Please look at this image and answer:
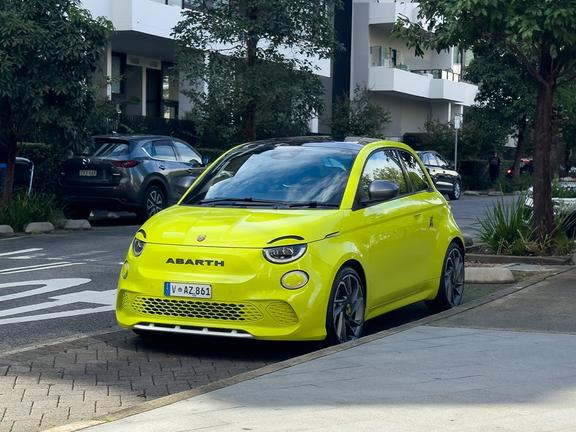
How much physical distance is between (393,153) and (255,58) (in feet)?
55.4

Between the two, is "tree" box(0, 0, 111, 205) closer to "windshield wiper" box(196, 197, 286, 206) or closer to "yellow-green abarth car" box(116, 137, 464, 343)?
"yellow-green abarth car" box(116, 137, 464, 343)

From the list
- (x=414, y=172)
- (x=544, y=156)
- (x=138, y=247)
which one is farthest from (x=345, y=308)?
(x=544, y=156)

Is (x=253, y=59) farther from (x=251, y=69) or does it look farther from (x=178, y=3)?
(x=178, y=3)

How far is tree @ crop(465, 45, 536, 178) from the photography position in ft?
148

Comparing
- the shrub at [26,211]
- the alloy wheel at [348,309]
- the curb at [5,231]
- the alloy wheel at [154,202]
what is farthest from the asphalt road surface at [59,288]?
the alloy wheel at [154,202]

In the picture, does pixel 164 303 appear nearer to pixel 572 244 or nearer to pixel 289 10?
pixel 572 244

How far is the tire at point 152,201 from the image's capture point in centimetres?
2115

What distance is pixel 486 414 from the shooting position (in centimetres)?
620

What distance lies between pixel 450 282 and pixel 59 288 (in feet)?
13.3

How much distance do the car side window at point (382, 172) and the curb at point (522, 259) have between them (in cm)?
515

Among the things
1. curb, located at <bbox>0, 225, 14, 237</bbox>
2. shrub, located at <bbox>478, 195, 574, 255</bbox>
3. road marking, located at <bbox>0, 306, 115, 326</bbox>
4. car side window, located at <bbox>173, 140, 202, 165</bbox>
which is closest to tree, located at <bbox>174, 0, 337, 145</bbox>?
car side window, located at <bbox>173, 140, 202, 165</bbox>

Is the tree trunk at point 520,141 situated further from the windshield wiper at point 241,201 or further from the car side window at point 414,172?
the windshield wiper at point 241,201

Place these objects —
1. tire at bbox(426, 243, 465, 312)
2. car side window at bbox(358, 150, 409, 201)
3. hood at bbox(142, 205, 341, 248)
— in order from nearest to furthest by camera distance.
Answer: hood at bbox(142, 205, 341, 248)
car side window at bbox(358, 150, 409, 201)
tire at bbox(426, 243, 465, 312)

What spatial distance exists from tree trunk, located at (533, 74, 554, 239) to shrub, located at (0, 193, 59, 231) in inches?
333
